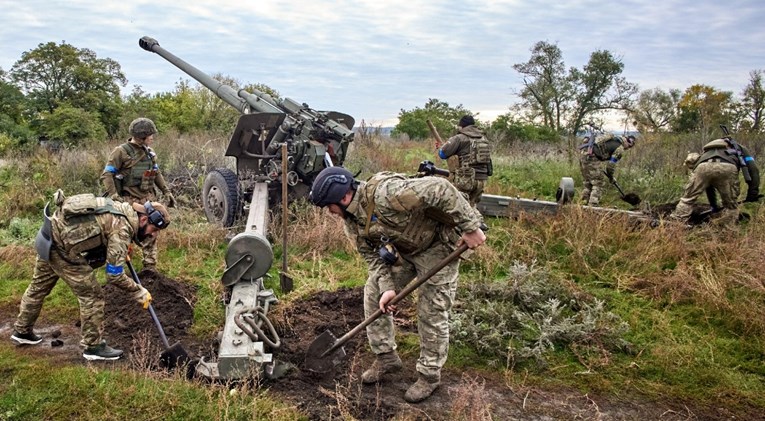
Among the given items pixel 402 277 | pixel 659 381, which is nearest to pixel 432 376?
pixel 402 277

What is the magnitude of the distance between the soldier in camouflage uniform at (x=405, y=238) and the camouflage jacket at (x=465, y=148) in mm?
3939

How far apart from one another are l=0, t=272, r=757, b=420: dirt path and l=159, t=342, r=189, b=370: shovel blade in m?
0.12

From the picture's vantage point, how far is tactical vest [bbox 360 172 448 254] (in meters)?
3.75

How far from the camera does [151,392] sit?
146 inches

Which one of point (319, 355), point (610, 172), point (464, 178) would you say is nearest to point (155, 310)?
point (319, 355)

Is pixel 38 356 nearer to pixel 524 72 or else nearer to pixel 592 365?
pixel 592 365

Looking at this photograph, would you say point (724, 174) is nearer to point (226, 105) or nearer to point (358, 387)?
point (358, 387)

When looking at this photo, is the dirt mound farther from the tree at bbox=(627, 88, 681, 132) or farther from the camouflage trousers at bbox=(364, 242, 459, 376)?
the tree at bbox=(627, 88, 681, 132)

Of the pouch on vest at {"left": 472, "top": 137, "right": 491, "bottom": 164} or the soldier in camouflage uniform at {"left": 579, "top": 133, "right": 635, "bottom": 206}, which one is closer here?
the pouch on vest at {"left": 472, "top": 137, "right": 491, "bottom": 164}

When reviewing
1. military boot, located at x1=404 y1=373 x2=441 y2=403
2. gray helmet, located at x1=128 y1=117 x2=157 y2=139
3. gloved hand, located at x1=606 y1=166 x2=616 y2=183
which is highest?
gray helmet, located at x1=128 y1=117 x2=157 y2=139

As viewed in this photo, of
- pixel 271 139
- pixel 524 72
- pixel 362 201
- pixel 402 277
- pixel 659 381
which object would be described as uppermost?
pixel 524 72

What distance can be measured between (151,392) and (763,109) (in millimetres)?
22071

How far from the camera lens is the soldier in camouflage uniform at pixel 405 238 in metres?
3.59

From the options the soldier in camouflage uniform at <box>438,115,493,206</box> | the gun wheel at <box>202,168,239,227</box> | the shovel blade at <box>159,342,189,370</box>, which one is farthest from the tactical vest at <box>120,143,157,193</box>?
the soldier in camouflage uniform at <box>438,115,493,206</box>
